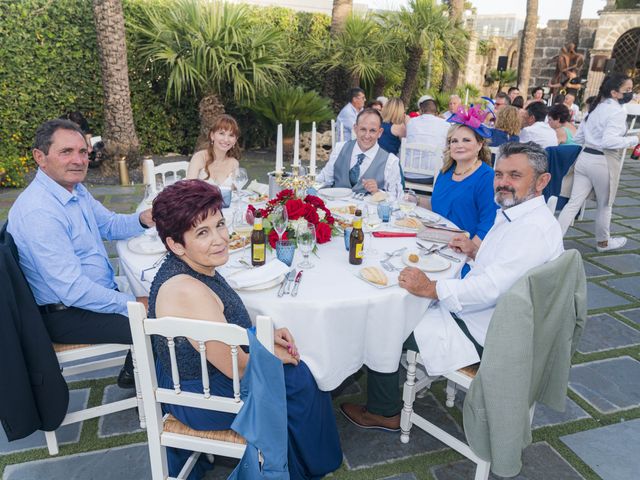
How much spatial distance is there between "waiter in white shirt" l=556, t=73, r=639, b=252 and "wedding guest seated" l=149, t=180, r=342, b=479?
4.33 m

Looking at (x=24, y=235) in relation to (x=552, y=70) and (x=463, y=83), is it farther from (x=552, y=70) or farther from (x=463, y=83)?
(x=552, y=70)

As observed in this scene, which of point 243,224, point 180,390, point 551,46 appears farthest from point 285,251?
point 551,46

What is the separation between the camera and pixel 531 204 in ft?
7.25

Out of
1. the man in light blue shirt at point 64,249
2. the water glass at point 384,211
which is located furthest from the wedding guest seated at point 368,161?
the man in light blue shirt at point 64,249

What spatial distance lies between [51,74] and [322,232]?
22.4ft

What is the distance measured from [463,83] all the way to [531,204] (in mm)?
16150

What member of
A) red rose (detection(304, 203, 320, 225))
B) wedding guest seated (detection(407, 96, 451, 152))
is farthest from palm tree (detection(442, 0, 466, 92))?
red rose (detection(304, 203, 320, 225))

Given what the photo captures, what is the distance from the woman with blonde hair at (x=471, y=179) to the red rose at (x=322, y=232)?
1.14 m

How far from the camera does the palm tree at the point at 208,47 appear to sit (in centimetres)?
758

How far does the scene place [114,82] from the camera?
23.0 ft

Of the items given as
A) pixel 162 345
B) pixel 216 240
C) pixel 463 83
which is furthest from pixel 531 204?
pixel 463 83

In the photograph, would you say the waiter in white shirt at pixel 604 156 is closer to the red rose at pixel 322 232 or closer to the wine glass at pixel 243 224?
the red rose at pixel 322 232

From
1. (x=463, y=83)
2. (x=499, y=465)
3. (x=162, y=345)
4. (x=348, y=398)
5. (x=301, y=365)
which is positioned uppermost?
(x=463, y=83)

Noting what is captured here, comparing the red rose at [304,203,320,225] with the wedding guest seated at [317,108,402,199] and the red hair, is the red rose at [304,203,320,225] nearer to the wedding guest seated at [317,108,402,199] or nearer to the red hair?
the red hair
